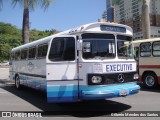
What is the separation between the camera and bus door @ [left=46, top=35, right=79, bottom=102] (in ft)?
31.5

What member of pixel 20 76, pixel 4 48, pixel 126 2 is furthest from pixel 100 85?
pixel 4 48

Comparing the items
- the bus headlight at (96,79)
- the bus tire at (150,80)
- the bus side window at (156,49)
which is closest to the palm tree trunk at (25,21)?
the bus tire at (150,80)

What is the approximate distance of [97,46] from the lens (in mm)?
9617

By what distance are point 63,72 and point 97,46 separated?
1.40 m

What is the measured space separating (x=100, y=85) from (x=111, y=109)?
3.96 ft

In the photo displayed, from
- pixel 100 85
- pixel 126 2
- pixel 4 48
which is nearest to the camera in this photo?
pixel 100 85

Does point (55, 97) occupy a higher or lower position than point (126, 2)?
lower

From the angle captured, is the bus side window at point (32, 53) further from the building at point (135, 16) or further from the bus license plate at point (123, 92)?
the building at point (135, 16)

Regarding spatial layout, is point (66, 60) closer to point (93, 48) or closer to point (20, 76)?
point (93, 48)

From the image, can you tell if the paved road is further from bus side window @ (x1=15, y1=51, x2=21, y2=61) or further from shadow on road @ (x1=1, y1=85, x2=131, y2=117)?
bus side window @ (x1=15, y1=51, x2=21, y2=61)

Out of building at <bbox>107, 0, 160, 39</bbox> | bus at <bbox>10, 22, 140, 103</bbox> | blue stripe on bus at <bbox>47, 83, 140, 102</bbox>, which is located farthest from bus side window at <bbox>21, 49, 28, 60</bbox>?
building at <bbox>107, 0, 160, 39</bbox>

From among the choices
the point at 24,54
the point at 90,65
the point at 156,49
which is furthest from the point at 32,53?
the point at 156,49

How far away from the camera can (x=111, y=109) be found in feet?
33.0

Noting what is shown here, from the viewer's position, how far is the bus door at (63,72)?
961cm
